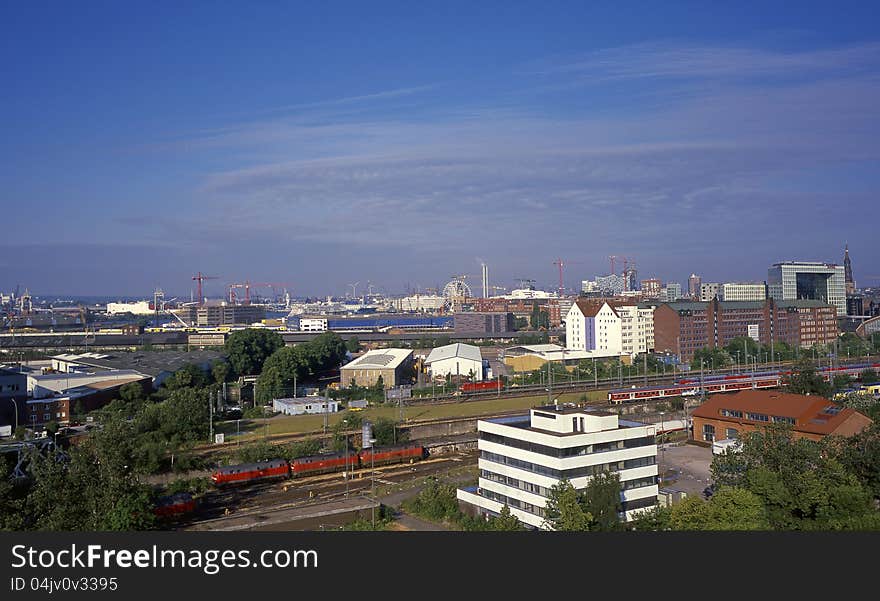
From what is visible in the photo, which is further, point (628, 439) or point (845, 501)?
point (628, 439)

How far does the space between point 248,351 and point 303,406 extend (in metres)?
8.79

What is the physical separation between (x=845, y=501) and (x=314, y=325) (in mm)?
58232

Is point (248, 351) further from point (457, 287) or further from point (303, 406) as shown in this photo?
point (457, 287)

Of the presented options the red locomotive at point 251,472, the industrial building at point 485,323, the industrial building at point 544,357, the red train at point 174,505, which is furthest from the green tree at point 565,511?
the industrial building at point 485,323

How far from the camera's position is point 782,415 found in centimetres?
1529

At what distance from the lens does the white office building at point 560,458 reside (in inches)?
394

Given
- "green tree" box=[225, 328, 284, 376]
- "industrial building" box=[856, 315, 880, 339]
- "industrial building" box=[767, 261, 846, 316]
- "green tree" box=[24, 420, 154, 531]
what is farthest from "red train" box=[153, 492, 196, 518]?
"industrial building" box=[767, 261, 846, 316]

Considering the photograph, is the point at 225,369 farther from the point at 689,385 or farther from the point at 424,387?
the point at 689,385

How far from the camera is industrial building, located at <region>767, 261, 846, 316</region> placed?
56062 millimetres

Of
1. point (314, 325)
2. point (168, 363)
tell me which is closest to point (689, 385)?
point (168, 363)

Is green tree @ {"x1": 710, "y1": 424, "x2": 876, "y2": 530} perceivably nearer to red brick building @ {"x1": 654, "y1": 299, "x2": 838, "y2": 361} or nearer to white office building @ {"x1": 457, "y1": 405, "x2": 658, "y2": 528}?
white office building @ {"x1": 457, "y1": 405, "x2": 658, "y2": 528}

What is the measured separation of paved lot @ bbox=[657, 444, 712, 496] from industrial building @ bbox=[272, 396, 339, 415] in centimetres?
974

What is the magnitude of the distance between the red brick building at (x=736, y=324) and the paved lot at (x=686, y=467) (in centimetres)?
1753

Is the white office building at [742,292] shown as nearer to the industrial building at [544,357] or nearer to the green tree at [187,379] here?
the industrial building at [544,357]
